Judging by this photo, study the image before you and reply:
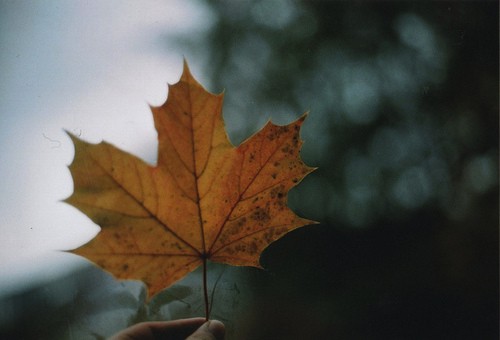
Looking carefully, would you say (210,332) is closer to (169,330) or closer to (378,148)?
(169,330)

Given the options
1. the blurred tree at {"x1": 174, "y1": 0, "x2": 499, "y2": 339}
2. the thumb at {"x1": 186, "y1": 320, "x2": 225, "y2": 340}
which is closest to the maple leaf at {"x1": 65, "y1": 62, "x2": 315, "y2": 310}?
the thumb at {"x1": 186, "y1": 320, "x2": 225, "y2": 340}

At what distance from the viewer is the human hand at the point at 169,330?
0.70 meters

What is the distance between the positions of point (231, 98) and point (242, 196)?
0.98m

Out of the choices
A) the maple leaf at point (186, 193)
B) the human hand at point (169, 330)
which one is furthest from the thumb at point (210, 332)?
the maple leaf at point (186, 193)

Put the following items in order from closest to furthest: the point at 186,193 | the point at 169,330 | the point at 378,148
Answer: the point at 186,193, the point at 169,330, the point at 378,148

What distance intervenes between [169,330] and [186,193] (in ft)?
1.05

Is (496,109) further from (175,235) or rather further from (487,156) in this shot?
(175,235)

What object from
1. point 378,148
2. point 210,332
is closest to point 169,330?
point 210,332

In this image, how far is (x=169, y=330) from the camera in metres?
0.78

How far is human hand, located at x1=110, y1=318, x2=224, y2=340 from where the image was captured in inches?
27.6

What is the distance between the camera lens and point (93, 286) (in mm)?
1017

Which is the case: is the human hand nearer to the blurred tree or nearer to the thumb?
the thumb

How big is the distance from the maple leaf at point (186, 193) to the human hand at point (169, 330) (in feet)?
0.40

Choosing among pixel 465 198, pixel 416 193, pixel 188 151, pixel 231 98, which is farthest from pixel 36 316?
pixel 465 198
